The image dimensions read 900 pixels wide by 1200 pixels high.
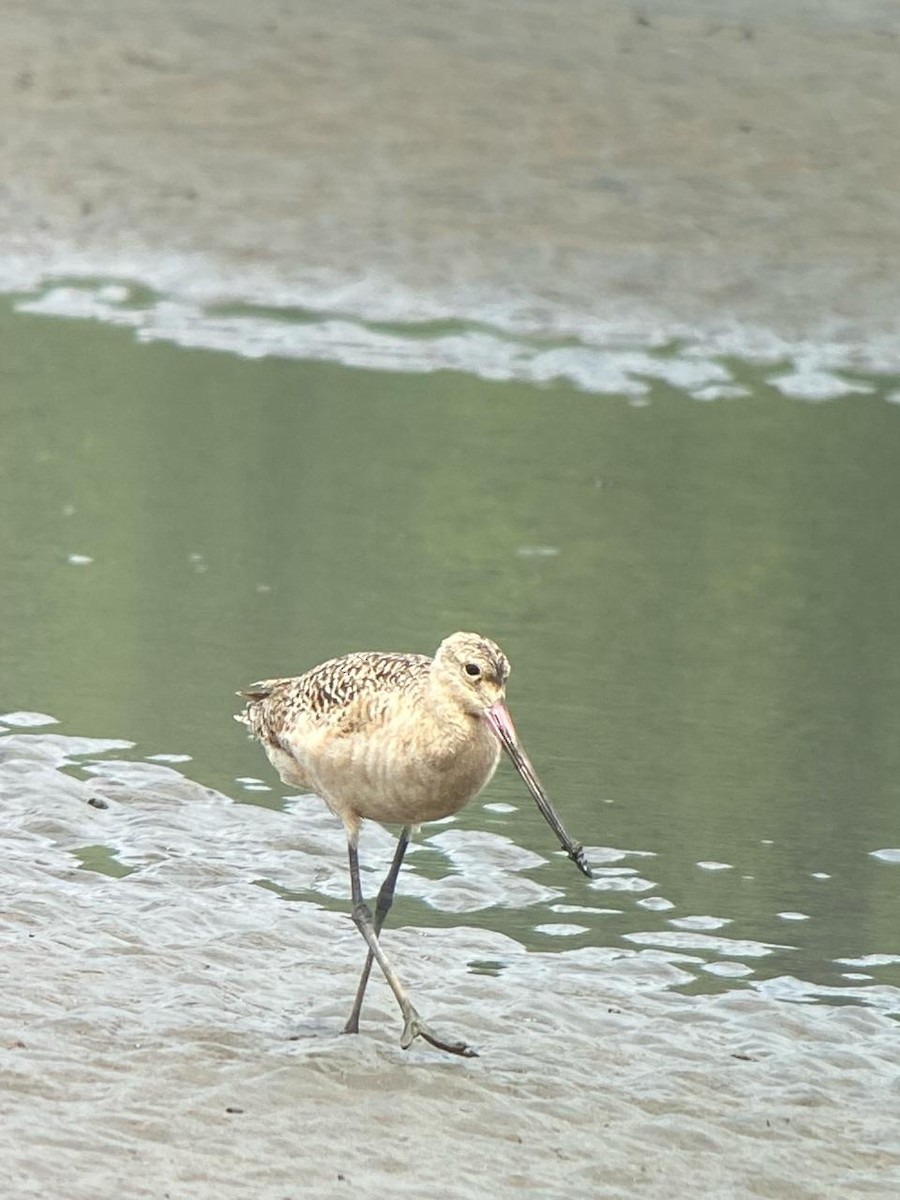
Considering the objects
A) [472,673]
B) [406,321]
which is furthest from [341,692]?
[406,321]

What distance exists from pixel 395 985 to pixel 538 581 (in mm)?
4847

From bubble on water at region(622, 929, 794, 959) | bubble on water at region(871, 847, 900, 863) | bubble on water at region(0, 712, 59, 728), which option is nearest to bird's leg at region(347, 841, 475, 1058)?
bubble on water at region(622, 929, 794, 959)

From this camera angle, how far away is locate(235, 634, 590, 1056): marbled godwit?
5309 millimetres

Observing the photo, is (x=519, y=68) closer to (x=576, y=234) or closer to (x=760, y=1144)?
(x=576, y=234)

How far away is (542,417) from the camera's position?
13.1 metres

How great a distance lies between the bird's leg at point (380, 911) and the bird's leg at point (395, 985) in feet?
0.12

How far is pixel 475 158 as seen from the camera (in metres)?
16.1

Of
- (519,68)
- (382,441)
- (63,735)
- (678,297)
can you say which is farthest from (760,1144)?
(519,68)

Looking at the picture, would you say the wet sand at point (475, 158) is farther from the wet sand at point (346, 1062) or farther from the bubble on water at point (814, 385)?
the wet sand at point (346, 1062)

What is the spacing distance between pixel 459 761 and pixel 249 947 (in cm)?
94

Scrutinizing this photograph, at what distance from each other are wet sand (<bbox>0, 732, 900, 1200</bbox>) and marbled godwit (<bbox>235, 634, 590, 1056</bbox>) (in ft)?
0.78

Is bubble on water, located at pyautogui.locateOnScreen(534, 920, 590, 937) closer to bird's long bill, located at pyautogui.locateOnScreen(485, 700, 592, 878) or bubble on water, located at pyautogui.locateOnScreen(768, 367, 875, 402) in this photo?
bird's long bill, located at pyautogui.locateOnScreen(485, 700, 592, 878)

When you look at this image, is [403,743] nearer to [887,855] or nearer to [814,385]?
[887,855]

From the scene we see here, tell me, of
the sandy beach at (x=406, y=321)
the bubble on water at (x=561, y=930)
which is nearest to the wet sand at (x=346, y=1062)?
the sandy beach at (x=406, y=321)
